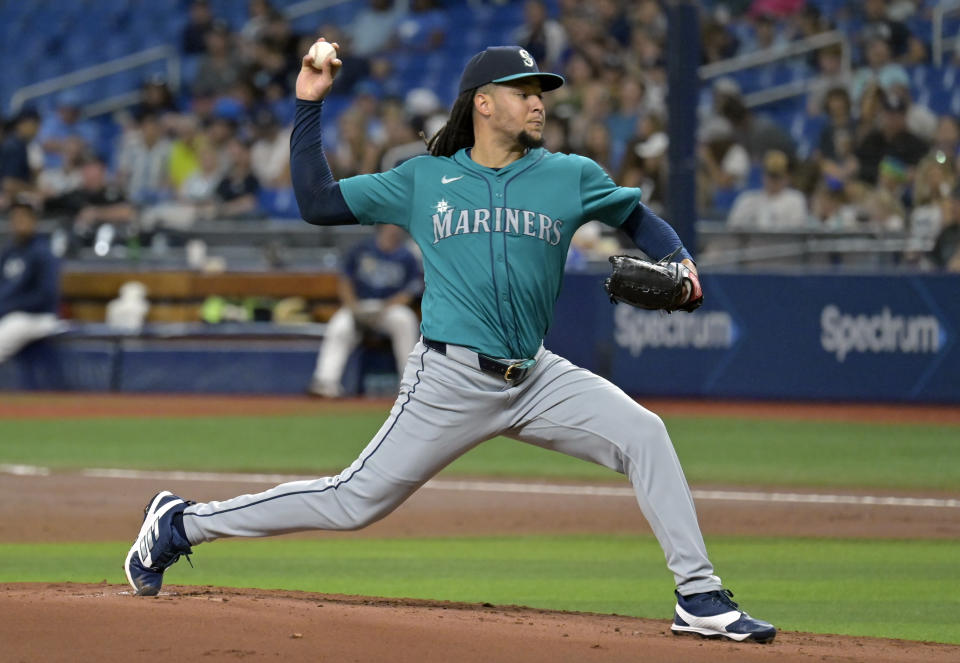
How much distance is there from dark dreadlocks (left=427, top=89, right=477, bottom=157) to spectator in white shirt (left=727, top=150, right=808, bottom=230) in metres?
10.4

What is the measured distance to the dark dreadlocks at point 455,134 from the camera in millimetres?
5293

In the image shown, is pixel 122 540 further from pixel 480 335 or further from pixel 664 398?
pixel 664 398

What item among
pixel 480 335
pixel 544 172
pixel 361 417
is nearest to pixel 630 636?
pixel 480 335

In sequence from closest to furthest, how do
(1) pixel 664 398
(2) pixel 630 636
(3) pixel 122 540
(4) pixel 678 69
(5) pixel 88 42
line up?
(2) pixel 630 636 < (3) pixel 122 540 < (4) pixel 678 69 < (1) pixel 664 398 < (5) pixel 88 42

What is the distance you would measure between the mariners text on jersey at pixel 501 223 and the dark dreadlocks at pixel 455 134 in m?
0.25

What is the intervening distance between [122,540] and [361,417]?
630 cm

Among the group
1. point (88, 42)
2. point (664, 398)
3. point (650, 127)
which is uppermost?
point (88, 42)

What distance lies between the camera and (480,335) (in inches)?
201

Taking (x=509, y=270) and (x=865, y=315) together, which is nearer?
(x=509, y=270)

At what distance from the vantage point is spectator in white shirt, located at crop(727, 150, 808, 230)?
15492 millimetres

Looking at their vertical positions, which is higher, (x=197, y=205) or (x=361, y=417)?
(x=197, y=205)

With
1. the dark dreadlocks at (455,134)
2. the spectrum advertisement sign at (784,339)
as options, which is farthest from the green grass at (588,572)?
the spectrum advertisement sign at (784,339)

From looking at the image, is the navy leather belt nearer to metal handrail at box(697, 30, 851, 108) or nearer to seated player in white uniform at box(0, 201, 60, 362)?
seated player in white uniform at box(0, 201, 60, 362)

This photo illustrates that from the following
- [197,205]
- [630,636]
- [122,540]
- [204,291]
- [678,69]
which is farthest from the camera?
[197,205]
